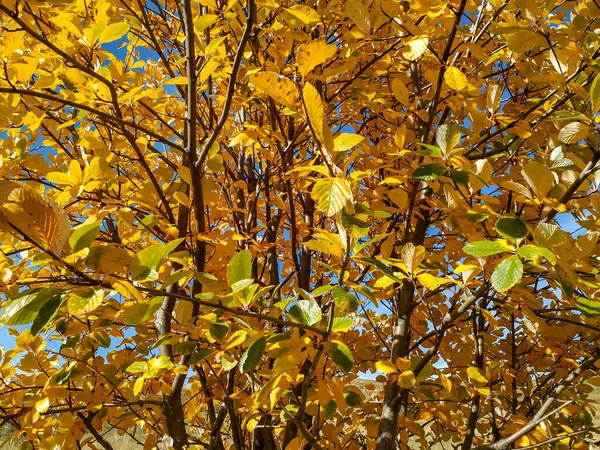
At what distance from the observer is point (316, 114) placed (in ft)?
2.25

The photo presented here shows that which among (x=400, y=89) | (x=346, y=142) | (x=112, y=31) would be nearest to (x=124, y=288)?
(x=346, y=142)

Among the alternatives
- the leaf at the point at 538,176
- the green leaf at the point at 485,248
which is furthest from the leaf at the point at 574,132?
the green leaf at the point at 485,248

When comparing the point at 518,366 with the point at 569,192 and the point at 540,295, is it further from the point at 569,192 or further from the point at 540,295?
the point at 569,192

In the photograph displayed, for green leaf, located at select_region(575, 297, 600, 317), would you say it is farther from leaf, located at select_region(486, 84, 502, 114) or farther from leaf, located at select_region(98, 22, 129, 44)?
leaf, located at select_region(98, 22, 129, 44)

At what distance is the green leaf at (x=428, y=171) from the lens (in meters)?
1.06

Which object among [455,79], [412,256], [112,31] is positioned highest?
[112,31]

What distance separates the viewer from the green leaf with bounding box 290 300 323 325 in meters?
0.89

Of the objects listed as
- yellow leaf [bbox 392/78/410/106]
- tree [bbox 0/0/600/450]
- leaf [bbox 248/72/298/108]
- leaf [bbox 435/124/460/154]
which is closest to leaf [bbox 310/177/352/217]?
tree [bbox 0/0/600/450]

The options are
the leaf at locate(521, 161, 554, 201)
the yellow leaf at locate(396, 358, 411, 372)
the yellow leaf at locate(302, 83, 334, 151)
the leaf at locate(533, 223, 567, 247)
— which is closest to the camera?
the yellow leaf at locate(302, 83, 334, 151)

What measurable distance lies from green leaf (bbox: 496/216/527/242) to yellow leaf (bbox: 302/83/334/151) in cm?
44

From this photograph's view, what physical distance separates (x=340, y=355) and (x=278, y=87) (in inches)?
20.6

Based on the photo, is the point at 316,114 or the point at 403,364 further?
the point at 403,364

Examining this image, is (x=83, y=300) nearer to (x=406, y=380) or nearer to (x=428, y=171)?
(x=428, y=171)

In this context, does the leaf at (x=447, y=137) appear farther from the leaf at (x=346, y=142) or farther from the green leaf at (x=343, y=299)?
the green leaf at (x=343, y=299)
